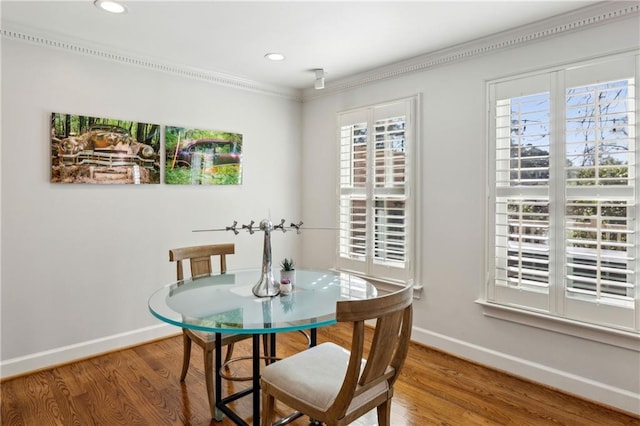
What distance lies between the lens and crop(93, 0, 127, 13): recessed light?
2.31 metres

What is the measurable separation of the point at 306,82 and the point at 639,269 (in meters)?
3.21

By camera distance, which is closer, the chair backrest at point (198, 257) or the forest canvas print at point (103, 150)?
the chair backrest at point (198, 257)

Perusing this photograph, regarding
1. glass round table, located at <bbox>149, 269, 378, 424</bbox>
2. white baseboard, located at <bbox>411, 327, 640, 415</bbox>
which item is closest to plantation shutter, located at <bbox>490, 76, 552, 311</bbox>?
white baseboard, located at <bbox>411, 327, 640, 415</bbox>

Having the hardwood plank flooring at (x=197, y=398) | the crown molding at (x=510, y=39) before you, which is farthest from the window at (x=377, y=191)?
the hardwood plank flooring at (x=197, y=398)

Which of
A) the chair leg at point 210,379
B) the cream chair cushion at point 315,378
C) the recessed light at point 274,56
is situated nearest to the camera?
the cream chair cushion at point 315,378

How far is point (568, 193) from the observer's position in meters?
2.50

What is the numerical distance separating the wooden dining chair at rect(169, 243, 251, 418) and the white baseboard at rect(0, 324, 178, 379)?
0.76 metres

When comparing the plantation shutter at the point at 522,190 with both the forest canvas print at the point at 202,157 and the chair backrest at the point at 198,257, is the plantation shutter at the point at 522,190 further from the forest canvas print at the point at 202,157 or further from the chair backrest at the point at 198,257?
the forest canvas print at the point at 202,157

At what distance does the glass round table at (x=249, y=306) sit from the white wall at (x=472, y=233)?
1.06m

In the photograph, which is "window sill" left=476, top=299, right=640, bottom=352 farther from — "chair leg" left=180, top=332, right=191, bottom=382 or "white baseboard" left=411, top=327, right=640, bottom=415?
"chair leg" left=180, top=332, right=191, bottom=382

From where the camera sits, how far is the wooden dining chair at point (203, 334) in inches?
87.2

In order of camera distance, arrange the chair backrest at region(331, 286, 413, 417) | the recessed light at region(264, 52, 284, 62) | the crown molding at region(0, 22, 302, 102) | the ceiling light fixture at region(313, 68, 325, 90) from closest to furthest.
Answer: the chair backrest at region(331, 286, 413, 417)
the crown molding at region(0, 22, 302, 102)
the recessed light at region(264, 52, 284, 62)
the ceiling light fixture at region(313, 68, 325, 90)

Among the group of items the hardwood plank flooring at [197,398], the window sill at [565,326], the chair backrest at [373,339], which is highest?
the chair backrest at [373,339]

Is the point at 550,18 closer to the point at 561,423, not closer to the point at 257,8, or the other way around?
the point at 257,8
